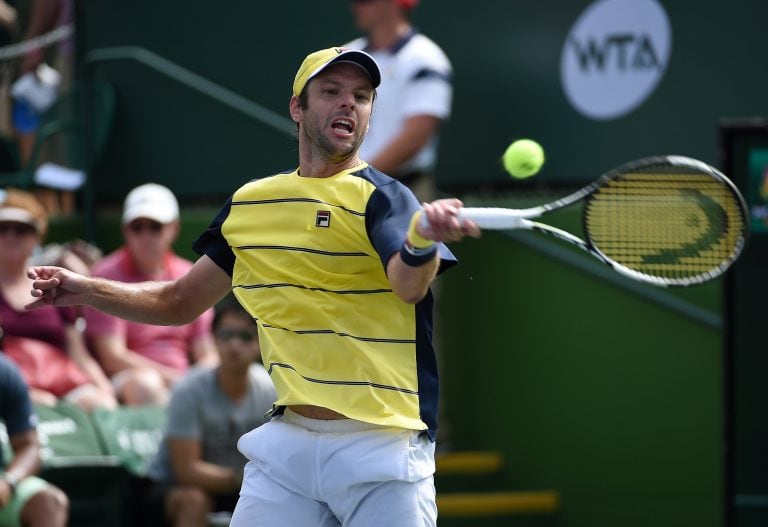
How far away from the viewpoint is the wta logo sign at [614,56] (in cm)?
749

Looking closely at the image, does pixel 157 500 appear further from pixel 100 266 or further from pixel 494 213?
pixel 494 213

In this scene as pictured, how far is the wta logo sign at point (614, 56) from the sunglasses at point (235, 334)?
2313 millimetres

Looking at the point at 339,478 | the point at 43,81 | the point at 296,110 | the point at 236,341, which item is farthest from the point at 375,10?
the point at 339,478

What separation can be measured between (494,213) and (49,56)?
19.7 feet

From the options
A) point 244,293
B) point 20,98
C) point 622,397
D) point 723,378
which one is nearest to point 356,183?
point 244,293

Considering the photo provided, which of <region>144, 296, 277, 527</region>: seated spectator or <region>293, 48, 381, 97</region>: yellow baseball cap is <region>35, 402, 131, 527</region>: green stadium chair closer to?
<region>144, 296, 277, 527</region>: seated spectator

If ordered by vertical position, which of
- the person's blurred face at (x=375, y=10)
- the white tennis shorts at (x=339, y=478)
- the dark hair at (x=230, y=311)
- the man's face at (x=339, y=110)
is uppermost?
the person's blurred face at (x=375, y=10)

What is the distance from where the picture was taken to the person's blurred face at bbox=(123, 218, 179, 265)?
24.0 ft

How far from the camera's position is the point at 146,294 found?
4188 millimetres

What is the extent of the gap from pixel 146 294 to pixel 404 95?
319 cm

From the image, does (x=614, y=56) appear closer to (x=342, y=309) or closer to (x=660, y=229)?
(x=660, y=229)

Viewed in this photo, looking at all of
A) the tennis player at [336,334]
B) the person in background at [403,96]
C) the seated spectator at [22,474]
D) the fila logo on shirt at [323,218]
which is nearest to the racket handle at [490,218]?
the tennis player at [336,334]

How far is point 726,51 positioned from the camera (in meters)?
7.31

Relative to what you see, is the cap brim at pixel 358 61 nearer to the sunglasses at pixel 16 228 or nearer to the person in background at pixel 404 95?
the person in background at pixel 404 95
